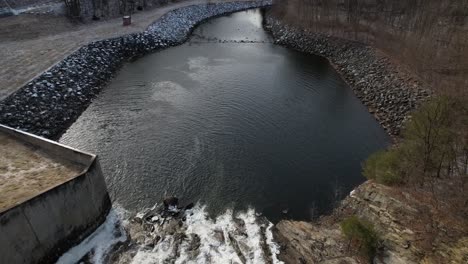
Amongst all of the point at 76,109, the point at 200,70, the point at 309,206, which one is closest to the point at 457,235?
the point at 309,206

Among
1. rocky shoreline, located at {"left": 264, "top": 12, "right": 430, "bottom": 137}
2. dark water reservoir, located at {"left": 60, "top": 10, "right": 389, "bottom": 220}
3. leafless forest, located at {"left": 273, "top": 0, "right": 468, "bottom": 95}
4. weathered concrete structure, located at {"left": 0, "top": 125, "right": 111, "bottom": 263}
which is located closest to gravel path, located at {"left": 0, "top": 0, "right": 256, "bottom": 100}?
dark water reservoir, located at {"left": 60, "top": 10, "right": 389, "bottom": 220}

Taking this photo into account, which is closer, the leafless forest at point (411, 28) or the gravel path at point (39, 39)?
the leafless forest at point (411, 28)

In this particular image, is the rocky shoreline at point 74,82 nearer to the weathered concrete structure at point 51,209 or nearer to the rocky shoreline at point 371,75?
the weathered concrete structure at point 51,209

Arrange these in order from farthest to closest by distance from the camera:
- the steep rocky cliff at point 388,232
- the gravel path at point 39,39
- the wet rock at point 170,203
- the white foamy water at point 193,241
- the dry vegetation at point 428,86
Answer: the gravel path at point 39,39 → the wet rock at point 170,203 → the white foamy water at point 193,241 → the dry vegetation at point 428,86 → the steep rocky cliff at point 388,232

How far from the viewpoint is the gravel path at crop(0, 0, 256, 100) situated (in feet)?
100

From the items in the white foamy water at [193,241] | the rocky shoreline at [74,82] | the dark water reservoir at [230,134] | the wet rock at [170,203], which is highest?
the rocky shoreline at [74,82]

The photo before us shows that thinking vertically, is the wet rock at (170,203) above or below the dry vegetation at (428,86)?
below

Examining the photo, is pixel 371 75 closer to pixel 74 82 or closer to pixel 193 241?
pixel 193 241

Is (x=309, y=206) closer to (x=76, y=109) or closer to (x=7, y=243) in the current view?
(x=7, y=243)

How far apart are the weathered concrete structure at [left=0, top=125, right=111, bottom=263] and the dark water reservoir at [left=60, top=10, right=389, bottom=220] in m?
2.65

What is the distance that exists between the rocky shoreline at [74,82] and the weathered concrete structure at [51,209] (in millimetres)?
5781

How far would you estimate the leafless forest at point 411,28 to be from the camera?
3006 cm

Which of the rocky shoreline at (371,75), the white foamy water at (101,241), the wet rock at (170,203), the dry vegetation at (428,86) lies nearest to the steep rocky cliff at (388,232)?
the dry vegetation at (428,86)

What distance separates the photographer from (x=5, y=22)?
4056cm
